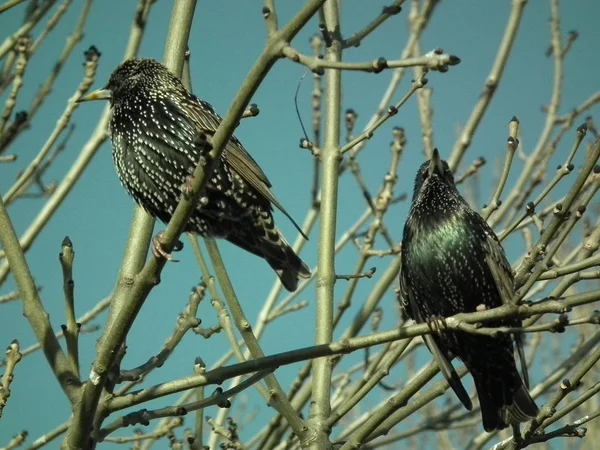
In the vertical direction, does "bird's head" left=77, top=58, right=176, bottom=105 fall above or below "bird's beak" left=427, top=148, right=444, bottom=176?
above

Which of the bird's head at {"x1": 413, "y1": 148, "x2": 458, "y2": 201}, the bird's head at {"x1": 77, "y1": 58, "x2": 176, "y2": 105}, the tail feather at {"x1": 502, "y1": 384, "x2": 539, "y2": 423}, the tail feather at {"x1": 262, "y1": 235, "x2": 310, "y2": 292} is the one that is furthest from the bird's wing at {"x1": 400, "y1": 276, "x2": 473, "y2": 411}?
the bird's head at {"x1": 77, "y1": 58, "x2": 176, "y2": 105}

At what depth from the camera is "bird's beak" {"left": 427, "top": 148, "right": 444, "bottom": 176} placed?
4.64m

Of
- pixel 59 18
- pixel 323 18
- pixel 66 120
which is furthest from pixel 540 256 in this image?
pixel 59 18

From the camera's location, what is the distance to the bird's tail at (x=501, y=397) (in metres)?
4.06

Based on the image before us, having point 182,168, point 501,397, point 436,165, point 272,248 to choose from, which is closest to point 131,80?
point 182,168

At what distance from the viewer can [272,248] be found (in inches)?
180

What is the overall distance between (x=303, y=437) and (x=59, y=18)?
2.54 meters

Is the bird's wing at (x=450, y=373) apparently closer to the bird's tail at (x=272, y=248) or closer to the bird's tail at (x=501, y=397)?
the bird's tail at (x=501, y=397)

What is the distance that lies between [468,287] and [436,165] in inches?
29.3

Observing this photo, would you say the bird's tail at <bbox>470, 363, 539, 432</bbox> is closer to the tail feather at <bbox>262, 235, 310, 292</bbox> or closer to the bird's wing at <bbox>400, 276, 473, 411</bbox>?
the bird's wing at <bbox>400, 276, 473, 411</bbox>

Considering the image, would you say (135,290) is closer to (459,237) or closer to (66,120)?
(66,120)

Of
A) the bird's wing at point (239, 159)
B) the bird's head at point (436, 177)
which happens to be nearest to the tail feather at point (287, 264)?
the bird's wing at point (239, 159)

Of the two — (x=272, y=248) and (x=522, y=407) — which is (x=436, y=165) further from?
(x=522, y=407)

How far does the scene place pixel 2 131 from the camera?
13.0ft
